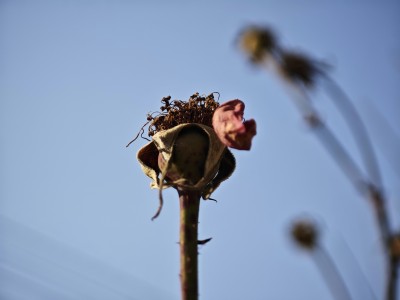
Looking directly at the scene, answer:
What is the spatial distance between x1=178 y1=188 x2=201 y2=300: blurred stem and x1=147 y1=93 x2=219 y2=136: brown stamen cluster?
51cm

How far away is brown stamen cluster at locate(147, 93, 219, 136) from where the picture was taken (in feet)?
9.04

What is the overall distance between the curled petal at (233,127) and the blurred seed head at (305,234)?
7.76 m

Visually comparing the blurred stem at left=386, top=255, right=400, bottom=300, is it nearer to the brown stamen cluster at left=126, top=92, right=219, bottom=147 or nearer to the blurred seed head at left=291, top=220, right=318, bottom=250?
the blurred seed head at left=291, top=220, right=318, bottom=250

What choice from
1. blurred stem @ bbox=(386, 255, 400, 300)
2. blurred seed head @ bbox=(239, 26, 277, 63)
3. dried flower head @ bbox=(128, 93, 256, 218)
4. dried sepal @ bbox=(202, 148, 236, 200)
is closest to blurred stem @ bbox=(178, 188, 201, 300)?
dried flower head @ bbox=(128, 93, 256, 218)

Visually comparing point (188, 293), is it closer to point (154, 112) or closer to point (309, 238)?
point (154, 112)

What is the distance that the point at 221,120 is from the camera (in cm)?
246

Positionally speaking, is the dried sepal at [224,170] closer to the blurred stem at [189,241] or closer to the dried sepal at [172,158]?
the dried sepal at [172,158]

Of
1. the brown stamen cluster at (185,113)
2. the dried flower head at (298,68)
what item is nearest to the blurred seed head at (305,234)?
the dried flower head at (298,68)

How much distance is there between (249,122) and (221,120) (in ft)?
0.40

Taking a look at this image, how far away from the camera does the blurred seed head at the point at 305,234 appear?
32.5ft

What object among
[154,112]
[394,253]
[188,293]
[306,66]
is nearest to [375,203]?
[394,253]

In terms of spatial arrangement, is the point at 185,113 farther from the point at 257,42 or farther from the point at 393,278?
the point at 257,42

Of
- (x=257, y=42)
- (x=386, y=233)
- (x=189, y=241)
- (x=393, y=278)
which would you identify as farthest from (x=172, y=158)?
(x=257, y=42)

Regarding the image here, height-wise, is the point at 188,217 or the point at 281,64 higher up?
the point at 281,64
